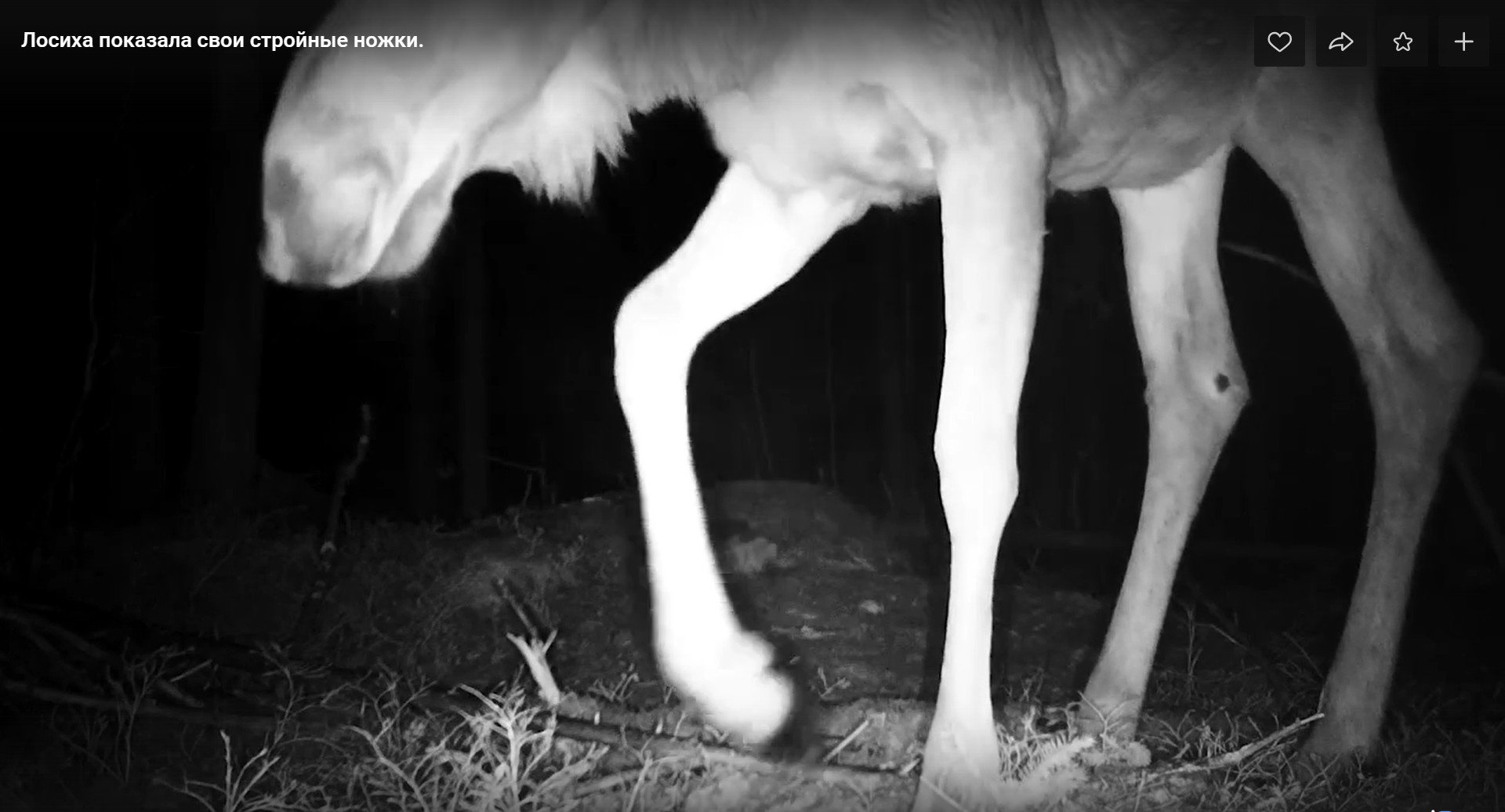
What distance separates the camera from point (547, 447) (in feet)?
29.0

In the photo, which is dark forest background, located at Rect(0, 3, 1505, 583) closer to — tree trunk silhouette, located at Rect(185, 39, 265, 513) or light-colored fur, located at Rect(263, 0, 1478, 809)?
tree trunk silhouette, located at Rect(185, 39, 265, 513)

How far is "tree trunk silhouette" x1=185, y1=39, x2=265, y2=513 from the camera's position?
4.71 meters

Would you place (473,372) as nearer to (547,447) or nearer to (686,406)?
(547,447)

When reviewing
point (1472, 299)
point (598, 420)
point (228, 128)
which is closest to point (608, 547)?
point (228, 128)

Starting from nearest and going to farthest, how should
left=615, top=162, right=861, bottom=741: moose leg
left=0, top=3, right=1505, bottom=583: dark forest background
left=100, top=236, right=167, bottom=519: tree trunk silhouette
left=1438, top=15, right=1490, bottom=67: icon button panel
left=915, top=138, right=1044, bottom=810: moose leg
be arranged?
left=915, top=138, right=1044, bottom=810: moose leg < left=615, top=162, right=861, bottom=741: moose leg < left=1438, top=15, right=1490, bottom=67: icon button panel < left=0, top=3, right=1505, bottom=583: dark forest background < left=100, top=236, right=167, bottom=519: tree trunk silhouette

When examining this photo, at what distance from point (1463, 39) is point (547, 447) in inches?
282

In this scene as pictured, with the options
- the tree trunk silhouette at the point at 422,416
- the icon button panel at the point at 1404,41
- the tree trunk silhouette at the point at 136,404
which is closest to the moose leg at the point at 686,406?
the icon button panel at the point at 1404,41

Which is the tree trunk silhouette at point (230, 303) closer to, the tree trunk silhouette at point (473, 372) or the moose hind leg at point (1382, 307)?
the tree trunk silhouette at point (473, 372)

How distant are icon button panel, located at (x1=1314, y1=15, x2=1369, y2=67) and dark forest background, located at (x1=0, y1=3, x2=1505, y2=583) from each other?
1.08 ft

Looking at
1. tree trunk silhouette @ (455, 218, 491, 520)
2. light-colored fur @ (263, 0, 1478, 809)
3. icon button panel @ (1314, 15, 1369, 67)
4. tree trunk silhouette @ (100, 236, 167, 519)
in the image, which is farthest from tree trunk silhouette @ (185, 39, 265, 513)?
icon button panel @ (1314, 15, 1369, 67)

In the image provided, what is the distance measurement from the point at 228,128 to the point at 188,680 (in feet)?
9.97

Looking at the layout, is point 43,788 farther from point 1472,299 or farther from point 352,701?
point 1472,299

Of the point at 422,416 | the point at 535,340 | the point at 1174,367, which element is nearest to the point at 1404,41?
the point at 1174,367

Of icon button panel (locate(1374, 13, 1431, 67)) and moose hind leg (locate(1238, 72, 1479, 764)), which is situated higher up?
icon button panel (locate(1374, 13, 1431, 67))
